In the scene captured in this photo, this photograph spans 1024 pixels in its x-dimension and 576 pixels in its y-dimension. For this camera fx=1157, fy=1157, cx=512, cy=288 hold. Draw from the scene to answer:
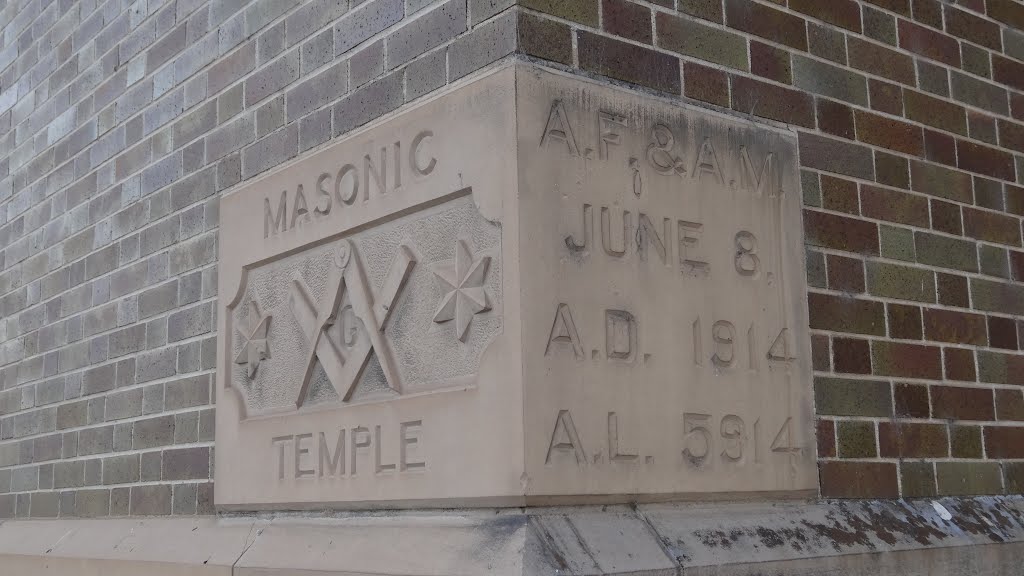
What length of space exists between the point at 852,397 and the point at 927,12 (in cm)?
131

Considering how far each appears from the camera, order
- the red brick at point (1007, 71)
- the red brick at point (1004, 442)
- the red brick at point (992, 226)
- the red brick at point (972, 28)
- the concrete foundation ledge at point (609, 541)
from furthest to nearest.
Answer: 1. the red brick at point (1007, 71)
2. the red brick at point (972, 28)
3. the red brick at point (992, 226)
4. the red brick at point (1004, 442)
5. the concrete foundation ledge at point (609, 541)

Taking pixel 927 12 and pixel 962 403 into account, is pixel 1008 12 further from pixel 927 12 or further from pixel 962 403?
pixel 962 403

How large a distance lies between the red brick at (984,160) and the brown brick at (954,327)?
0.48 m

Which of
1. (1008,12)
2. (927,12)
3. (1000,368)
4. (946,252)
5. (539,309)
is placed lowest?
(1000,368)

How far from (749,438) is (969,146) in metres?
1.43

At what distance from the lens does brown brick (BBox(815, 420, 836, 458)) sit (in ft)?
9.61

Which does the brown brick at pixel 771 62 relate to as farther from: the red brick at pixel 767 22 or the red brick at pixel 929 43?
the red brick at pixel 929 43

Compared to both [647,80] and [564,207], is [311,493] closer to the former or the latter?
[564,207]

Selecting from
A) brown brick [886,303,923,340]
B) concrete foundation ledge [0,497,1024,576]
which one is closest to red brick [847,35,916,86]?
brown brick [886,303,923,340]

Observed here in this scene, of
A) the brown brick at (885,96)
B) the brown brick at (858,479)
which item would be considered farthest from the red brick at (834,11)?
the brown brick at (858,479)

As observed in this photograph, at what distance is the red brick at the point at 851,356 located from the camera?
9.93 ft

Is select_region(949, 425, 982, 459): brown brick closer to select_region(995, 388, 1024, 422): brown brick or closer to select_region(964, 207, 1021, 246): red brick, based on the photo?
select_region(995, 388, 1024, 422): brown brick

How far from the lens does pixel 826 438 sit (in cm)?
295

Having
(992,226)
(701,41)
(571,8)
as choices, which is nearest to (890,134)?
(992,226)
